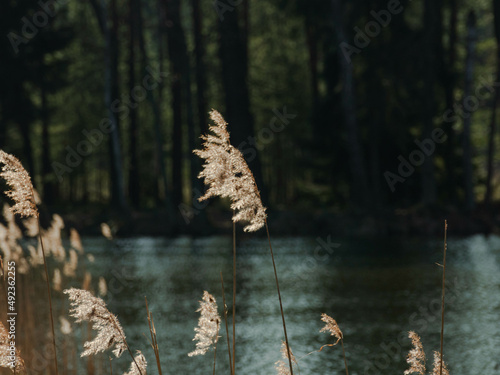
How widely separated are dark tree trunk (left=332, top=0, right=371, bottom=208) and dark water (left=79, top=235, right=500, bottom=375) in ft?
15.1

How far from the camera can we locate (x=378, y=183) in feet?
89.8

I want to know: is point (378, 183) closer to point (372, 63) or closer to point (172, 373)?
point (372, 63)

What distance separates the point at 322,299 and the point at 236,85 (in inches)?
565

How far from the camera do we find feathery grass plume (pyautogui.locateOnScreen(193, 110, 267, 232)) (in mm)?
3516

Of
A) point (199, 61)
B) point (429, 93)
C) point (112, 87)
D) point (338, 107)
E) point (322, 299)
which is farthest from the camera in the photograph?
point (112, 87)

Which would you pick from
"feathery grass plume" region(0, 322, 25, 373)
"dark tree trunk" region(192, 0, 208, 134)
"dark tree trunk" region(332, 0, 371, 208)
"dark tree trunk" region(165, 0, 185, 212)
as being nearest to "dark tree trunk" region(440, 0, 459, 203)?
"dark tree trunk" region(332, 0, 371, 208)

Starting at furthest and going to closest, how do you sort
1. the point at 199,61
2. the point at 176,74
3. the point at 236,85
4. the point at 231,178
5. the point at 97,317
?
the point at 176,74
the point at 199,61
the point at 236,85
the point at 97,317
the point at 231,178

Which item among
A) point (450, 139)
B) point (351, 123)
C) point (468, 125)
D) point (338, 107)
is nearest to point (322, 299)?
point (351, 123)

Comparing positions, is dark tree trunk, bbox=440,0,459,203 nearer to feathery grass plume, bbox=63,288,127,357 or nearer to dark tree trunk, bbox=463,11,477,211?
dark tree trunk, bbox=463,11,477,211

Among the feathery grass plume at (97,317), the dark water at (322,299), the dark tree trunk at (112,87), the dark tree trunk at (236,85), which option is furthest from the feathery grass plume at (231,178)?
the dark tree trunk at (112,87)

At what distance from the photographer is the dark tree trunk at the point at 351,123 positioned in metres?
26.0

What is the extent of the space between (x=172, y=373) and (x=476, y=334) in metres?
3.82

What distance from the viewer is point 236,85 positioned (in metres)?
25.8

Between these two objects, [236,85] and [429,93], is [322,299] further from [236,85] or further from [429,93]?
[429,93]
